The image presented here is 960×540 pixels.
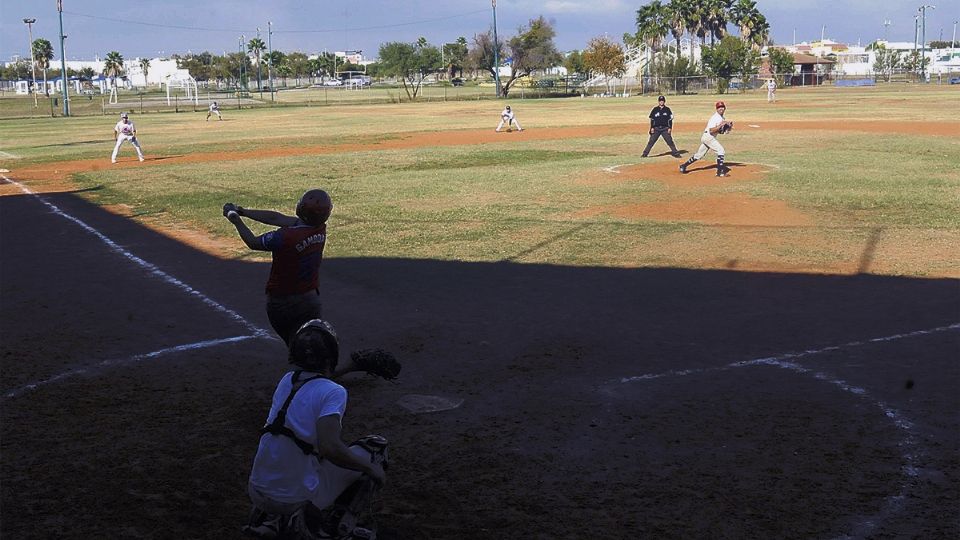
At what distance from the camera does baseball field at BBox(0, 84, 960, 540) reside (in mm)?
6152

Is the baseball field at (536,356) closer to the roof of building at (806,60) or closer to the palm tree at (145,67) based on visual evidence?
the roof of building at (806,60)

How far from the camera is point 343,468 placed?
4.99 m

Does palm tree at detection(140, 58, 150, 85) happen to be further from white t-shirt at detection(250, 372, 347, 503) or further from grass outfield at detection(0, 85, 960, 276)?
white t-shirt at detection(250, 372, 347, 503)

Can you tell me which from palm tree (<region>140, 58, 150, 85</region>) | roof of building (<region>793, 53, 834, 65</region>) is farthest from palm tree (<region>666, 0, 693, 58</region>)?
palm tree (<region>140, 58, 150, 85</region>)

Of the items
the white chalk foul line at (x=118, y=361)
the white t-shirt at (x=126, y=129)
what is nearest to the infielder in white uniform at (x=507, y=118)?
the white t-shirt at (x=126, y=129)

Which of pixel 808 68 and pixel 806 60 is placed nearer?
pixel 806 60

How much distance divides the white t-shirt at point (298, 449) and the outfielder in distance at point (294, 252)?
76.7 inches

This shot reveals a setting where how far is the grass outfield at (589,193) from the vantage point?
604 inches

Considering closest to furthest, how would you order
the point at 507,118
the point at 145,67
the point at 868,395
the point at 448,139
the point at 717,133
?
1. the point at 868,395
2. the point at 717,133
3. the point at 448,139
4. the point at 507,118
5. the point at 145,67

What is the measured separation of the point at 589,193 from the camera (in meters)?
22.1

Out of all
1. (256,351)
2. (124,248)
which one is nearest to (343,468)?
(256,351)

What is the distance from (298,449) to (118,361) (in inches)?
217

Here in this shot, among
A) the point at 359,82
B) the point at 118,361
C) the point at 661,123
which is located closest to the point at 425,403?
the point at 118,361

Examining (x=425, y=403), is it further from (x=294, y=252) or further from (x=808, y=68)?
(x=808, y=68)
